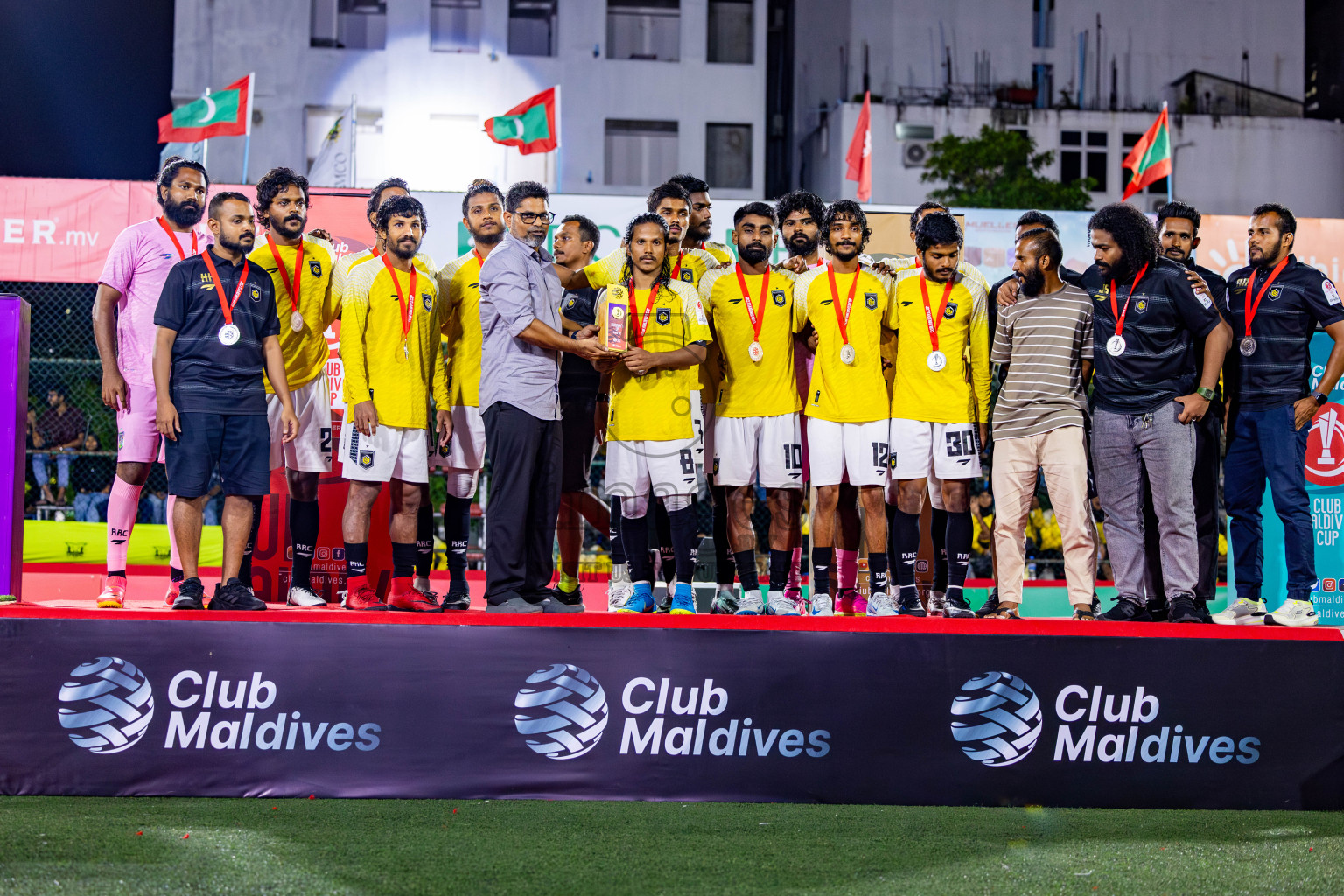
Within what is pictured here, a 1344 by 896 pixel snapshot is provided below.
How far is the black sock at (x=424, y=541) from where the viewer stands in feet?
21.1

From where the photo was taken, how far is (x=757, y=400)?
584 cm

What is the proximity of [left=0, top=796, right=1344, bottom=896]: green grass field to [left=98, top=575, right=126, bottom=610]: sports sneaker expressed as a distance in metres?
0.95

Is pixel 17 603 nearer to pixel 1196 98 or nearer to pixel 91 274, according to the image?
pixel 91 274

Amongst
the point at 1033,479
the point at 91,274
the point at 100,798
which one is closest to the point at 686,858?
the point at 100,798

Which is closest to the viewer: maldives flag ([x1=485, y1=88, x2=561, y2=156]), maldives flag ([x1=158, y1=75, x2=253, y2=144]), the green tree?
maldives flag ([x1=158, y1=75, x2=253, y2=144])

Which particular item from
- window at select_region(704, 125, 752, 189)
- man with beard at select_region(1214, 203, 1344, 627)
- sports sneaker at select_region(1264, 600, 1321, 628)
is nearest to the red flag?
window at select_region(704, 125, 752, 189)

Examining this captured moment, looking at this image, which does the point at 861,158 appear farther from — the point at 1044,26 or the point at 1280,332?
the point at 1044,26

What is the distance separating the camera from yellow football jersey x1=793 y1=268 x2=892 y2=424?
578 cm

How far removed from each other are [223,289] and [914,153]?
2492 centimetres

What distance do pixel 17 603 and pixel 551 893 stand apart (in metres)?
3.00

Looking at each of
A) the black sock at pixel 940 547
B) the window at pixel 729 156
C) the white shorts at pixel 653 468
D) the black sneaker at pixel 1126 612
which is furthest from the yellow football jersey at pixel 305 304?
the window at pixel 729 156

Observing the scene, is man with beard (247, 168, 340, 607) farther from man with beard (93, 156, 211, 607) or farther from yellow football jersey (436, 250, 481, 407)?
yellow football jersey (436, 250, 481, 407)

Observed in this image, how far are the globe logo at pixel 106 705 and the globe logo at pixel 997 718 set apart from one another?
319 centimetres

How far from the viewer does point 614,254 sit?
617cm
